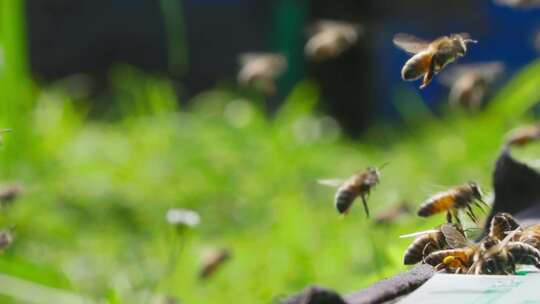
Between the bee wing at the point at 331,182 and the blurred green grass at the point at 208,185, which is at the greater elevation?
the bee wing at the point at 331,182

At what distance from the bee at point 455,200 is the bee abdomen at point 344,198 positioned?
0.33 meters

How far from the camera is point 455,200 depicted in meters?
2.25

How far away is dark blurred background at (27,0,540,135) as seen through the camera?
32.1ft

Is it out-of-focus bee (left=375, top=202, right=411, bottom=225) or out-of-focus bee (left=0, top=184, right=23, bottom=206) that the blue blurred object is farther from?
out-of-focus bee (left=0, top=184, right=23, bottom=206)

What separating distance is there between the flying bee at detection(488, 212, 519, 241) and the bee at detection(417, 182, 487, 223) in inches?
14.3

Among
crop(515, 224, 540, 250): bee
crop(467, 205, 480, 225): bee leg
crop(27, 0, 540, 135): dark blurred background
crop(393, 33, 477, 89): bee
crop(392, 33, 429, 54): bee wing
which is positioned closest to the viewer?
crop(515, 224, 540, 250): bee

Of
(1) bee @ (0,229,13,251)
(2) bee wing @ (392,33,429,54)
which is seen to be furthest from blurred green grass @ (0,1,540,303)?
(2) bee wing @ (392,33,429,54)

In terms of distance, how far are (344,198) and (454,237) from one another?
827mm

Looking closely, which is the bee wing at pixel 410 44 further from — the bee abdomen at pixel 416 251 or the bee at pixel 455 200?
the bee abdomen at pixel 416 251

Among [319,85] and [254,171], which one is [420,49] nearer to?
[254,171]

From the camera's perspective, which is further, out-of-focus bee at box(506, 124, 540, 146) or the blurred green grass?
the blurred green grass

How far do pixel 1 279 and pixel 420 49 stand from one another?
1077 millimetres

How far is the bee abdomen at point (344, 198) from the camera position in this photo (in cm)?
259

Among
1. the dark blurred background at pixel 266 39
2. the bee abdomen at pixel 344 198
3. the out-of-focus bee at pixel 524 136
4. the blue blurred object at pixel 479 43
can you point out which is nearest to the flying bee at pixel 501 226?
the bee abdomen at pixel 344 198
